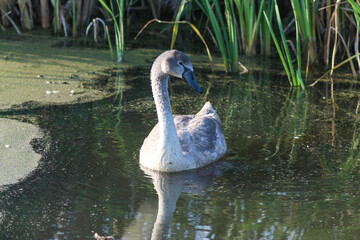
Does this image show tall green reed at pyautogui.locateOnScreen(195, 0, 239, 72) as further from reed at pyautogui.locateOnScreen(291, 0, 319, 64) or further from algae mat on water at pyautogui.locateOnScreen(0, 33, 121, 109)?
algae mat on water at pyautogui.locateOnScreen(0, 33, 121, 109)

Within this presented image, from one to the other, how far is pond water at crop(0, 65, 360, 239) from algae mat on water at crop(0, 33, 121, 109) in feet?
1.18

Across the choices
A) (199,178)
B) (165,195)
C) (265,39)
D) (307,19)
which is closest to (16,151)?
(165,195)

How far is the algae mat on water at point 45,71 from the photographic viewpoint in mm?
6926

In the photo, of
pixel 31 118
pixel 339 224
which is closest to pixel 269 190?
pixel 339 224

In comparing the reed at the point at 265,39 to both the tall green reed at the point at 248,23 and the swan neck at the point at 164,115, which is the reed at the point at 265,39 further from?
the swan neck at the point at 164,115

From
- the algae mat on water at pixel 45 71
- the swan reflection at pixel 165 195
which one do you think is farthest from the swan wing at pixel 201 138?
the algae mat on water at pixel 45 71

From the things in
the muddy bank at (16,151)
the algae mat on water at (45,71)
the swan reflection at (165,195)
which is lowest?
the swan reflection at (165,195)

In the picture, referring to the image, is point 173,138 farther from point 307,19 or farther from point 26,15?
point 26,15

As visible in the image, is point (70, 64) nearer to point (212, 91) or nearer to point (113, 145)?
point (212, 91)

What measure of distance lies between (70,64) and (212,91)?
2.21 m

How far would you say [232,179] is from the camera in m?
4.86

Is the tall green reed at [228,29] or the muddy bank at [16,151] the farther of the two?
the tall green reed at [228,29]

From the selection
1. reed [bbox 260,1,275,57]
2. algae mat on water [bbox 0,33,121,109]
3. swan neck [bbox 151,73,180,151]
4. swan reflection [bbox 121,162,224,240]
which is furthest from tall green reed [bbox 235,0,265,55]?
swan reflection [bbox 121,162,224,240]

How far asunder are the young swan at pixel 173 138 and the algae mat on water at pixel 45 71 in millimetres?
1981
